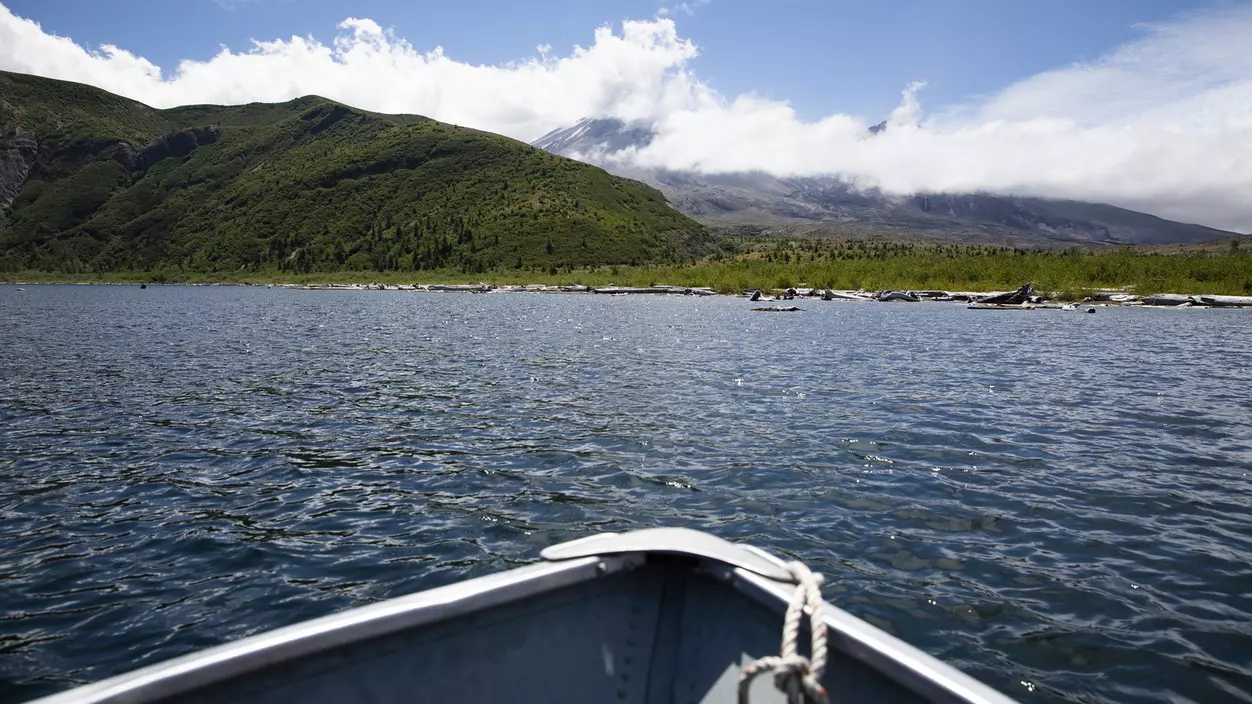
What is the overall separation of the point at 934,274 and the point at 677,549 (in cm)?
11460

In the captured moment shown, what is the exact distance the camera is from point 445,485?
40.8 ft

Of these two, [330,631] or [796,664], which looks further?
[330,631]

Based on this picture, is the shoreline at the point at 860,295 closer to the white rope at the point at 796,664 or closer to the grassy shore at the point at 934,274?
the grassy shore at the point at 934,274

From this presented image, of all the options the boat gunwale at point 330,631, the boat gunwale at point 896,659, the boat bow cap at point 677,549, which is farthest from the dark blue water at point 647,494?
the boat gunwale at point 330,631

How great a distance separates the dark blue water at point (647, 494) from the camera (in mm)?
7477

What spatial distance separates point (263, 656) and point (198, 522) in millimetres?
8716

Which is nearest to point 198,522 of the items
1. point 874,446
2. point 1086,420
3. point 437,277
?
point 874,446

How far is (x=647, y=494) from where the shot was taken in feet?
39.1

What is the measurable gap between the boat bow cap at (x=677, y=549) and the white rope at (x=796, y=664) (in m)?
0.49

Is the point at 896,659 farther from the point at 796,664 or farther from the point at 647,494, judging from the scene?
the point at 647,494

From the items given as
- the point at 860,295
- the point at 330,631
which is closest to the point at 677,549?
the point at 330,631

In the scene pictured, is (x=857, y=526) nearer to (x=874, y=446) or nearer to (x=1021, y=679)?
(x=1021, y=679)

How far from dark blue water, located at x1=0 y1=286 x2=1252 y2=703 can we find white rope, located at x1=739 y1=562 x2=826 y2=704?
400 centimetres

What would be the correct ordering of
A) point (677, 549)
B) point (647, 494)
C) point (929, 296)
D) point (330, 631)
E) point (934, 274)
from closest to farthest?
point (330, 631) < point (677, 549) < point (647, 494) < point (929, 296) < point (934, 274)
